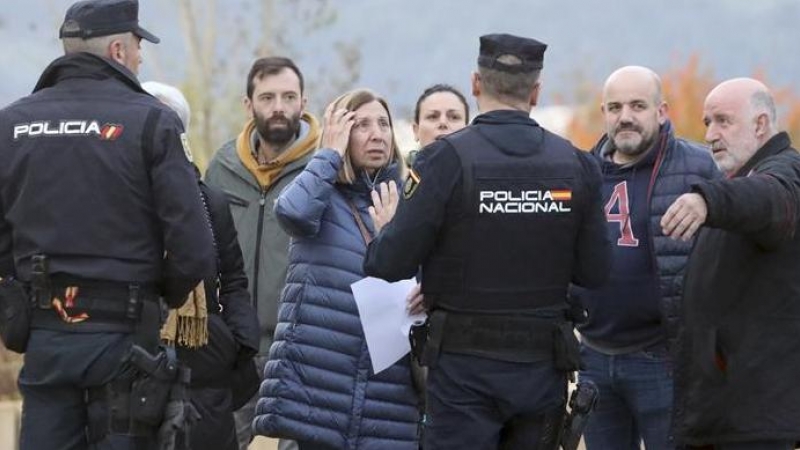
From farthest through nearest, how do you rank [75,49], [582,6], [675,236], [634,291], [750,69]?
1. [582,6]
2. [750,69]
3. [634,291]
4. [75,49]
5. [675,236]

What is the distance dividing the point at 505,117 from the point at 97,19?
5.19 feet

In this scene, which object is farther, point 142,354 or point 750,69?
point 750,69

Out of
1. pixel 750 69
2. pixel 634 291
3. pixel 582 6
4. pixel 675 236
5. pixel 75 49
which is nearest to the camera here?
pixel 675 236

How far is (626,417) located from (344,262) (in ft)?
4.89

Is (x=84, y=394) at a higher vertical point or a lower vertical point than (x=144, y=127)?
lower

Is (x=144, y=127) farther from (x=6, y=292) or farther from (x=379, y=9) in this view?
(x=379, y=9)

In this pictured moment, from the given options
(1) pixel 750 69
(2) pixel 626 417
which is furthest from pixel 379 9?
(2) pixel 626 417

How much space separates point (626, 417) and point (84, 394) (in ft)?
7.94

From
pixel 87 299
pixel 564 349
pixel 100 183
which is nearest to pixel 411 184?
pixel 564 349

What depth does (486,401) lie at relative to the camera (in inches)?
256

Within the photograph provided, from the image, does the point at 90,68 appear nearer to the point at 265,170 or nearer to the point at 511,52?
→ the point at 511,52

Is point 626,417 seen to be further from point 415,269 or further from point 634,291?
point 415,269

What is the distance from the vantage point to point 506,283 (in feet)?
21.3

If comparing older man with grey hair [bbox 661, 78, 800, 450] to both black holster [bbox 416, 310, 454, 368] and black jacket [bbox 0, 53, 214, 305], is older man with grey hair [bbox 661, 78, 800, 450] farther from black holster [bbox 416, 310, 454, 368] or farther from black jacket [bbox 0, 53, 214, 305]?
black jacket [bbox 0, 53, 214, 305]
